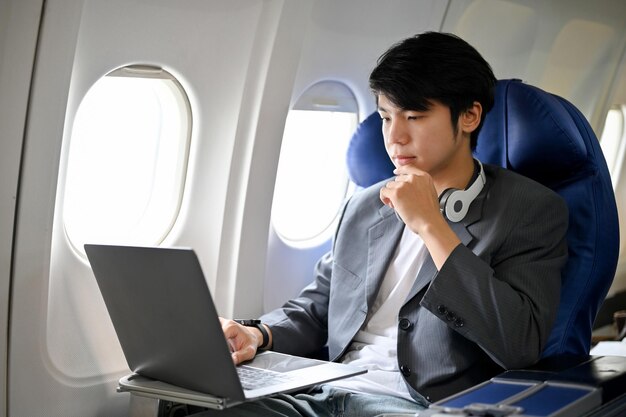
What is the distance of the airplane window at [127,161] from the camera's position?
314cm

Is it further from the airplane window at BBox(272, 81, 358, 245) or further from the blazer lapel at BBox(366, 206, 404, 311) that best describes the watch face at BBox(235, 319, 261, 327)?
the airplane window at BBox(272, 81, 358, 245)

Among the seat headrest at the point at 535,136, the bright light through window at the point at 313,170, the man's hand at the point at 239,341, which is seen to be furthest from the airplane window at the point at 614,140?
the man's hand at the point at 239,341

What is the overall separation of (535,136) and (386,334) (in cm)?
70

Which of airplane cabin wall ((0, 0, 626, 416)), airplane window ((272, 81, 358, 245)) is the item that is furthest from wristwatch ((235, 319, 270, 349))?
airplane window ((272, 81, 358, 245))

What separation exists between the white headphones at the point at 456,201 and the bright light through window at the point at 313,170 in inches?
51.8

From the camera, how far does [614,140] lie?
18.8 feet

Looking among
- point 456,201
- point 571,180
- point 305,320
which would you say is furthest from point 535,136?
point 305,320

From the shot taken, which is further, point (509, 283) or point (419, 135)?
point (419, 135)

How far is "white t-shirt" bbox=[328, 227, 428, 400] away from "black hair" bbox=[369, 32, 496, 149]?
0.39 m

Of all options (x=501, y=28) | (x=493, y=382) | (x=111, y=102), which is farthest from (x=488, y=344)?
(x=501, y=28)

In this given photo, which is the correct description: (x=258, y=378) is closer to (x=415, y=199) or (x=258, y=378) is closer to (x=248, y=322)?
(x=248, y=322)

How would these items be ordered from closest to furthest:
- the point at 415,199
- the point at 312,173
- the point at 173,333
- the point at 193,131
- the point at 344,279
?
1. the point at 173,333
2. the point at 415,199
3. the point at 344,279
4. the point at 193,131
5. the point at 312,173

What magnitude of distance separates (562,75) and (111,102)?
8.96ft

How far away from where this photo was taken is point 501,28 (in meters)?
4.56
